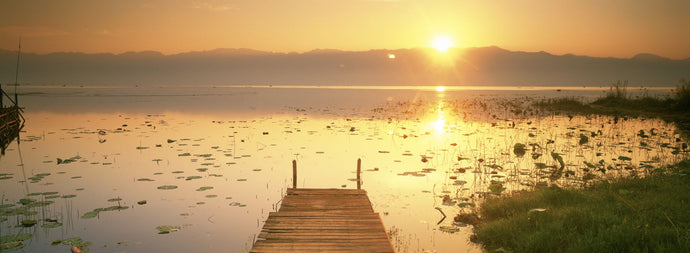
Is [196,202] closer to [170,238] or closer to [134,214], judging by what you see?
[134,214]

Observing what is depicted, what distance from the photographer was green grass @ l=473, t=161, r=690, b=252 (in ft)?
25.8

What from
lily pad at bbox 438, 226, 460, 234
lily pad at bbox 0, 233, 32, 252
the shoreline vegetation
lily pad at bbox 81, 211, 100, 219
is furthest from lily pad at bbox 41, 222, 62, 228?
the shoreline vegetation

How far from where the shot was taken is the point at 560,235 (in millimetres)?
8547

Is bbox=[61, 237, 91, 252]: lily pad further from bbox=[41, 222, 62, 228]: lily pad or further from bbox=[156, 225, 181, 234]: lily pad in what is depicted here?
bbox=[156, 225, 181, 234]: lily pad

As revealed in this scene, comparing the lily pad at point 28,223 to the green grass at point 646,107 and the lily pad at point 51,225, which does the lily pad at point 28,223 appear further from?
the green grass at point 646,107

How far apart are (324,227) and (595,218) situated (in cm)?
538

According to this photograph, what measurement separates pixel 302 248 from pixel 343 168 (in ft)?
33.0

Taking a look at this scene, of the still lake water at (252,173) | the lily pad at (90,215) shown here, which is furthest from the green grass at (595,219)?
the lily pad at (90,215)

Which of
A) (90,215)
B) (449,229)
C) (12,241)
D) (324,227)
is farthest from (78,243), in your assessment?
(449,229)

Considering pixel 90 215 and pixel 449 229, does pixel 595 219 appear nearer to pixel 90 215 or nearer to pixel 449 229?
pixel 449 229

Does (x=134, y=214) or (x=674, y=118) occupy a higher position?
(x=674, y=118)

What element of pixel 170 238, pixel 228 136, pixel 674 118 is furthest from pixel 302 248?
pixel 674 118

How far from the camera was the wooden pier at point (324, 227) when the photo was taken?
801 cm

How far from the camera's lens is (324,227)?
9086mm
